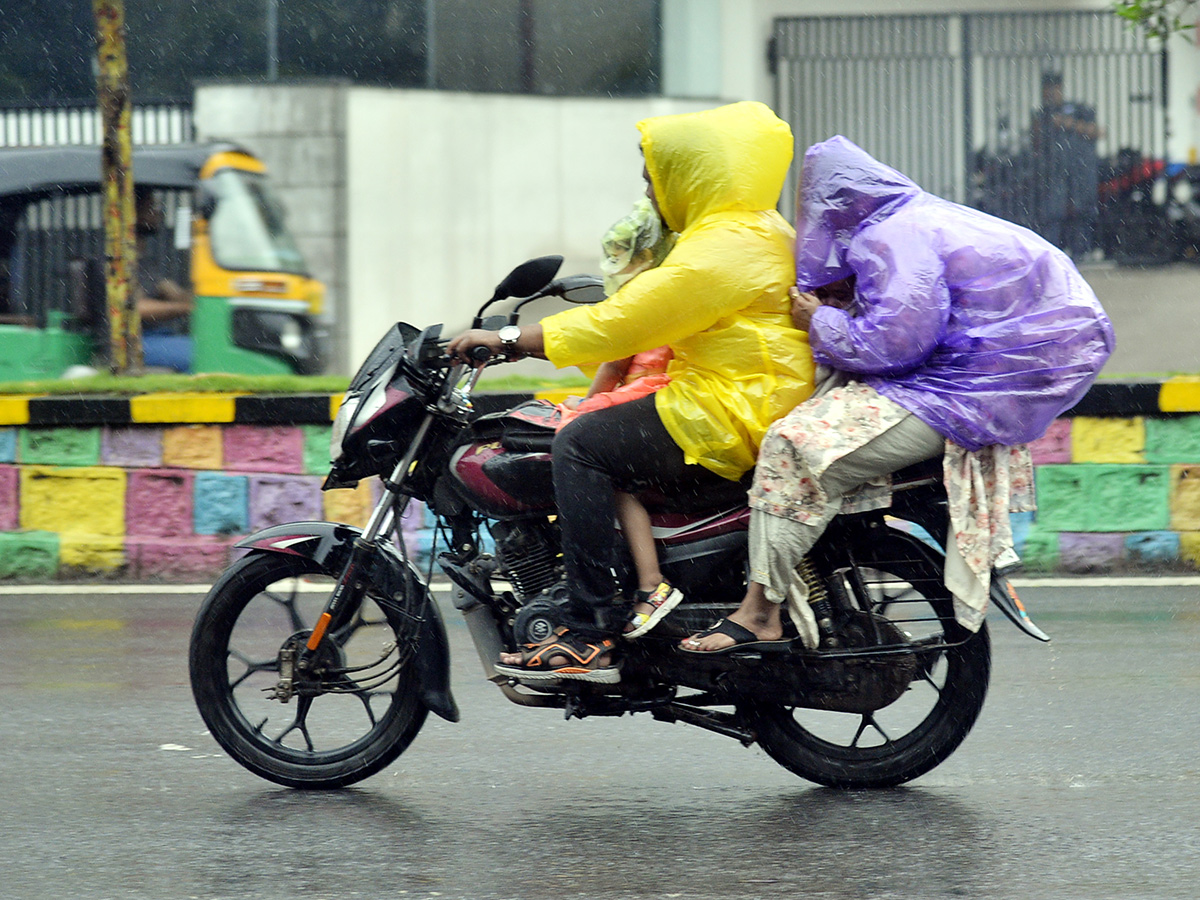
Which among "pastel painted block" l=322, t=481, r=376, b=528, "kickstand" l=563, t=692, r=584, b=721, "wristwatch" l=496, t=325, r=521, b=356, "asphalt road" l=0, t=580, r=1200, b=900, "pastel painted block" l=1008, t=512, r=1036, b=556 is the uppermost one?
"wristwatch" l=496, t=325, r=521, b=356

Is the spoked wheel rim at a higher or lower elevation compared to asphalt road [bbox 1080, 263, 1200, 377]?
lower

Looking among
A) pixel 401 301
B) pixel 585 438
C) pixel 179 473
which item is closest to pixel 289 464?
pixel 179 473

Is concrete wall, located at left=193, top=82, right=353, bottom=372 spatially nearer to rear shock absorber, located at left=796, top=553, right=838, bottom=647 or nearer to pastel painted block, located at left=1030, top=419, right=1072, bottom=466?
pastel painted block, located at left=1030, top=419, right=1072, bottom=466

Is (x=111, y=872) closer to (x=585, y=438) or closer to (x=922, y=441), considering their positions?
(x=585, y=438)

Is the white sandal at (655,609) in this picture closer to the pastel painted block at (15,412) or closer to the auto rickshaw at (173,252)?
the pastel painted block at (15,412)

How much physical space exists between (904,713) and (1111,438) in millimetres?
3721

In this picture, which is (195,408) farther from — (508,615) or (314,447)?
(508,615)

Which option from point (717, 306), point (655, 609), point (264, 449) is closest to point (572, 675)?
point (655, 609)

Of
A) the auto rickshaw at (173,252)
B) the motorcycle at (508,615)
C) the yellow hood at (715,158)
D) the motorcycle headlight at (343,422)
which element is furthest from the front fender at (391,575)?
the auto rickshaw at (173,252)

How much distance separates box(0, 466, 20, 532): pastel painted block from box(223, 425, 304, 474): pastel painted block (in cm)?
105

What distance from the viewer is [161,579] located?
8094 millimetres

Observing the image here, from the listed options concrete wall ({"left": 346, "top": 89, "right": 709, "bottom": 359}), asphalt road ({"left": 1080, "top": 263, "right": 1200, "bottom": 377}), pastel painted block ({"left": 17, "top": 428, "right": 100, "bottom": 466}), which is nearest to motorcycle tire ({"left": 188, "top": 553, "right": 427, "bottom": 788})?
pastel painted block ({"left": 17, "top": 428, "right": 100, "bottom": 466})

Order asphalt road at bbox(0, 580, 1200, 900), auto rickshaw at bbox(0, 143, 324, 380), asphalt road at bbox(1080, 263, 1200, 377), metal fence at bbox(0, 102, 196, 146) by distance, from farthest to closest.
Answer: metal fence at bbox(0, 102, 196, 146), asphalt road at bbox(1080, 263, 1200, 377), auto rickshaw at bbox(0, 143, 324, 380), asphalt road at bbox(0, 580, 1200, 900)

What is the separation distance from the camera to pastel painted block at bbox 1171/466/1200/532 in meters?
7.83
